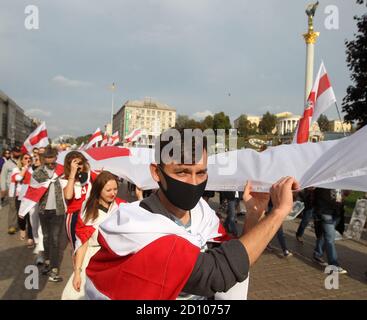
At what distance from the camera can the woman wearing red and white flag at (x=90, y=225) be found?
328cm

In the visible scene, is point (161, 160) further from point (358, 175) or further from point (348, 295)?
point (348, 295)

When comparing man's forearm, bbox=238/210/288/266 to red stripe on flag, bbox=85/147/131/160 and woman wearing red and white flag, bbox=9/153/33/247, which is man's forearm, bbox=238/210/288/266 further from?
woman wearing red and white flag, bbox=9/153/33/247

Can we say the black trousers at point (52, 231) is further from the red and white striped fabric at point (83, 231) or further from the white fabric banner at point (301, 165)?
the white fabric banner at point (301, 165)

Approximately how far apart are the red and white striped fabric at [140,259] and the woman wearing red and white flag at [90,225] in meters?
1.88

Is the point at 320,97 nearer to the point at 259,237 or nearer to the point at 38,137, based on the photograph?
the point at 259,237

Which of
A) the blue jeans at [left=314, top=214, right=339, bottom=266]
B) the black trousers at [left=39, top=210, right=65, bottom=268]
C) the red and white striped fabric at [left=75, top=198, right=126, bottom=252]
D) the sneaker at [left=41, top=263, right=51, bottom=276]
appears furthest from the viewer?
the blue jeans at [left=314, top=214, right=339, bottom=266]

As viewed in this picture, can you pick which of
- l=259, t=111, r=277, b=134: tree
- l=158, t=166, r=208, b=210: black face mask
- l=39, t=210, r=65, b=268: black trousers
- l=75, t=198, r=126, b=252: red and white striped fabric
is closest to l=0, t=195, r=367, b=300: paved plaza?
l=39, t=210, r=65, b=268: black trousers

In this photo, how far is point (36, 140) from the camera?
9.25 m

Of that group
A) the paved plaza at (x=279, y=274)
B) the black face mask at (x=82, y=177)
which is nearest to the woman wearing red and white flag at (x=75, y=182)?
the black face mask at (x=82, y=177)

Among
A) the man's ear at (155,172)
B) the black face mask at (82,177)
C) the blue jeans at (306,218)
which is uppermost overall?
the man's ear at (155,172)

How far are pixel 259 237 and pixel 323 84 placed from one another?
18.6ft

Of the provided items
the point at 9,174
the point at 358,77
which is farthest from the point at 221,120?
the point at 9,174

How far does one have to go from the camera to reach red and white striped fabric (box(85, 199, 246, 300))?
4.37 feet

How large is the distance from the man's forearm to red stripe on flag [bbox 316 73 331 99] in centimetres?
556
